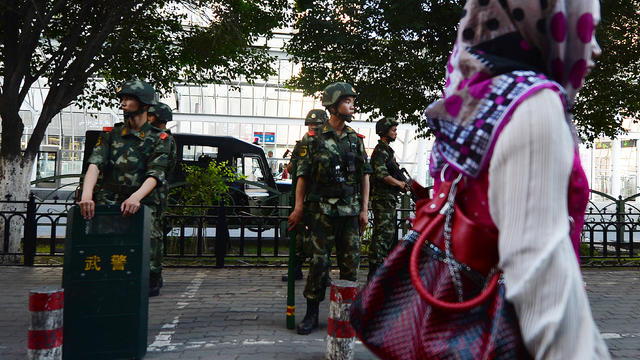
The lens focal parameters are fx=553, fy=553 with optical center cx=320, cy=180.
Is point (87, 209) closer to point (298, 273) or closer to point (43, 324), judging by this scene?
point (43, 324)

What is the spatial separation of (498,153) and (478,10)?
0.33 meters

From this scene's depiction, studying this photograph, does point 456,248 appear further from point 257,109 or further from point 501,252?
point 257,109

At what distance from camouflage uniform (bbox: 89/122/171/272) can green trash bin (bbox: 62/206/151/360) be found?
4.04 feet

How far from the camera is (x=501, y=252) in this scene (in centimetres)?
94

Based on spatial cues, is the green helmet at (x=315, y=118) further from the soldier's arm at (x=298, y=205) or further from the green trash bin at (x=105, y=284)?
the green trash bin at (x=105, y=284)

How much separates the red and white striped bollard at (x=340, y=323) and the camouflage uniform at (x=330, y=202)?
85 centimetres

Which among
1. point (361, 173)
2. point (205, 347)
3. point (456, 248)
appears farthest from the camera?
point (361, 173)

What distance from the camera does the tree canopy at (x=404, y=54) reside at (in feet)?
29.1

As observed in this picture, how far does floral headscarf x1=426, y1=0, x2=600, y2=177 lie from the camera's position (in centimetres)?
103

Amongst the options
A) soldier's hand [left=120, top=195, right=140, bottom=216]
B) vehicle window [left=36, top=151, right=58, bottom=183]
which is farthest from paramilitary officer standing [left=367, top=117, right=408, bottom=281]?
vehicle window [left=36, top=151, right=58, bottom=183]

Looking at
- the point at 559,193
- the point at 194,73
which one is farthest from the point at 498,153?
the point at 194,73

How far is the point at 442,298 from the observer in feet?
3.47

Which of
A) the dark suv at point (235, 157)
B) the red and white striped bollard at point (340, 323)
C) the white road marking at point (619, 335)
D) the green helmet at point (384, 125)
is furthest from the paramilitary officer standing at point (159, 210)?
the dark suv at point (235, 157)

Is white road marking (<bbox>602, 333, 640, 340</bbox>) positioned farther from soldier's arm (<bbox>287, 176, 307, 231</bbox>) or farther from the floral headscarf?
the floral headscarf
